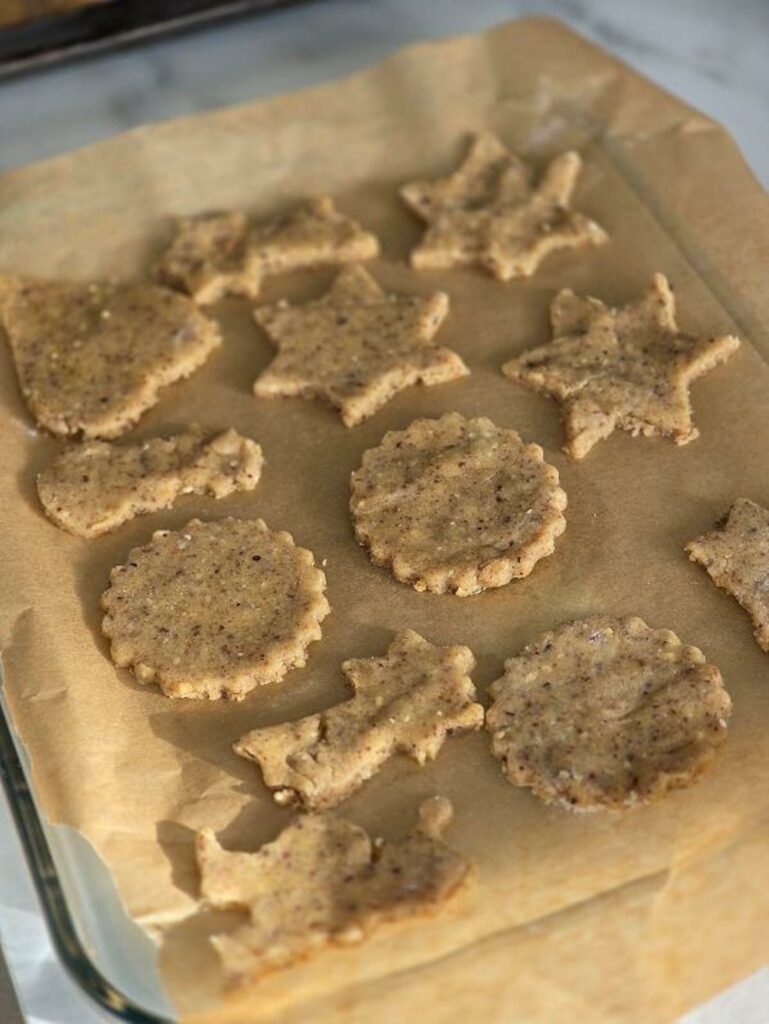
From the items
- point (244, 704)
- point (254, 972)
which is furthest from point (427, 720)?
point (254, 972)

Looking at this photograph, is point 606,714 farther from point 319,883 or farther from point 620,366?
point 620,366

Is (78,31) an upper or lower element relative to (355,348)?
upper

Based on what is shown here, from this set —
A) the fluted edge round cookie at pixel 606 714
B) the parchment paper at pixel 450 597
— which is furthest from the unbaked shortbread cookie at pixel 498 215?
the fluted edge round cookie at pixel 606 714

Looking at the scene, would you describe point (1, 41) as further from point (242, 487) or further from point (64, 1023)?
point (64, 1023)

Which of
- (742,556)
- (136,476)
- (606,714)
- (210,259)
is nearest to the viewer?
(606,714)

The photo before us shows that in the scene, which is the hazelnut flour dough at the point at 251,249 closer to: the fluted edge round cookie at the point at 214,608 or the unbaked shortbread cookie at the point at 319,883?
the fluted edge round cookie at the point at 214,608

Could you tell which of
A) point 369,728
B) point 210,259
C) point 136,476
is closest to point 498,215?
point 210,259

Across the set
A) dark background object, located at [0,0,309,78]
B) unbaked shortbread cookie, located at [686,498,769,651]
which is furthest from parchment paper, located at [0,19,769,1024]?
dark background object, located at [0,0,309,78]
